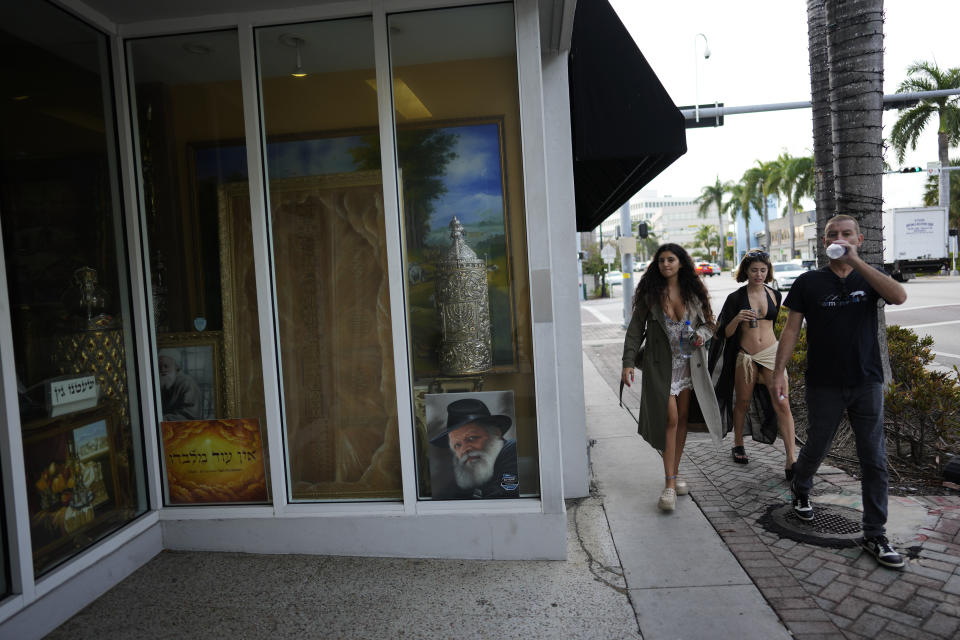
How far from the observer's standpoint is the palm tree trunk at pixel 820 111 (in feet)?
24.2

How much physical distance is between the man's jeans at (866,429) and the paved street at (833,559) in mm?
305

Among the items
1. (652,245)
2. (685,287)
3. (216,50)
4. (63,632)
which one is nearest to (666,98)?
(685,287)

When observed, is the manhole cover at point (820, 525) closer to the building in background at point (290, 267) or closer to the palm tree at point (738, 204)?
the building in background at point (290, 267)

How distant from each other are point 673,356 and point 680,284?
0.55 metres

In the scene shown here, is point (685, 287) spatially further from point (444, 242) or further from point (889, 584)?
point (889, 584)

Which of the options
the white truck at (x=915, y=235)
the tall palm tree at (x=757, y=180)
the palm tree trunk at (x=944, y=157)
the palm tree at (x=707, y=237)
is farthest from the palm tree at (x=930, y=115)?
the palm tree at (x=707, y=237)

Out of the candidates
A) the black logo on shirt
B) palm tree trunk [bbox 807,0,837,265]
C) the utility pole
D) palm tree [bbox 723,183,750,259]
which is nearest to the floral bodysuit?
the black logo on shirt

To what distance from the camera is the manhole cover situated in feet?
13.4

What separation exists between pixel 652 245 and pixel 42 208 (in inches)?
5512

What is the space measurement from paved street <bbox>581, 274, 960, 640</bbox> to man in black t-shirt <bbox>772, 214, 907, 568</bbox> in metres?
0.21

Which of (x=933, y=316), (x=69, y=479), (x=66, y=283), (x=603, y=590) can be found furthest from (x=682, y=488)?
(x=933, y=316)

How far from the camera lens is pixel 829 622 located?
3.12m

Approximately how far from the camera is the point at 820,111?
8016 mm

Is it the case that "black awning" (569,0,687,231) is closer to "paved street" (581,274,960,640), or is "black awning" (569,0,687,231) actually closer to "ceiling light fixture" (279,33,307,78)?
"ceiling light fixture" (279,33,307,78)
